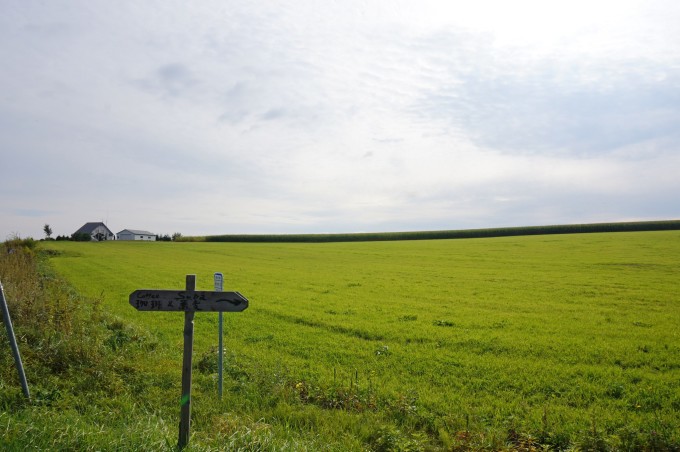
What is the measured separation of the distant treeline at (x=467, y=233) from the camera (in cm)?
8688

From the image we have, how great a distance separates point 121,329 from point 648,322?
18449 mm

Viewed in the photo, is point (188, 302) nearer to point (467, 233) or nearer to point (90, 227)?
point (467, 233)

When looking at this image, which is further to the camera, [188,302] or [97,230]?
[97,230]

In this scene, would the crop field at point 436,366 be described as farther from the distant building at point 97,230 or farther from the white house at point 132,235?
the white house at point 132,235

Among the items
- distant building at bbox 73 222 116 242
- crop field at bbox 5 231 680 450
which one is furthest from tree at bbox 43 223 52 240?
crop field at bbox 5 231 680 450

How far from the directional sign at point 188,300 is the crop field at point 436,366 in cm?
186

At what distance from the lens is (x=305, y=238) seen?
105m

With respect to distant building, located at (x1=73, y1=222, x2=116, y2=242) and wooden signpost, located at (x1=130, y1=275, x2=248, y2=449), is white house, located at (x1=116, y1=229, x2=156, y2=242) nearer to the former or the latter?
distant building, located at (x1=73, y1=222, x2=116, y2=242)

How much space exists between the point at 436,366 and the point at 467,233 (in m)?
84.9

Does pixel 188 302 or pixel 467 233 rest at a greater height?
pixel 467 233

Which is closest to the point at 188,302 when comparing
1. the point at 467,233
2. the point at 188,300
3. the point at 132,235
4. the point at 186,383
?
the point at 188,300

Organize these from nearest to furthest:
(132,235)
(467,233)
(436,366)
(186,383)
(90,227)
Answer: (186,383)
(436,366)
(467,233)
(90,227)
(132,235)

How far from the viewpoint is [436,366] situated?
11.4m

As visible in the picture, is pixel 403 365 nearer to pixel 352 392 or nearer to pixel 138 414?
pixel 352 392
